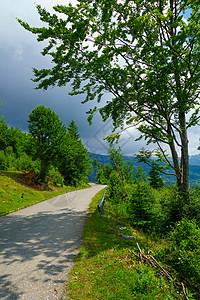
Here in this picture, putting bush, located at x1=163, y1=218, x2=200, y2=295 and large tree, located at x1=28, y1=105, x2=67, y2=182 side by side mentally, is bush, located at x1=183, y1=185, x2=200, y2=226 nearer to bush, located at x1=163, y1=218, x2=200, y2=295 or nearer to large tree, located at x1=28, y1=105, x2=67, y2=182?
bush, located at x1=163, y1=218, x2=200, y2=295

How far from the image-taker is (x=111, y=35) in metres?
7.14

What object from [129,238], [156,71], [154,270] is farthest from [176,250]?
[156,71]

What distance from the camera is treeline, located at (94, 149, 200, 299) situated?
144 inches

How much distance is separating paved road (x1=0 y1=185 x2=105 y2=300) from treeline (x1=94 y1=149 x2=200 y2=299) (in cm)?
288

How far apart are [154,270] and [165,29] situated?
35.7 ft

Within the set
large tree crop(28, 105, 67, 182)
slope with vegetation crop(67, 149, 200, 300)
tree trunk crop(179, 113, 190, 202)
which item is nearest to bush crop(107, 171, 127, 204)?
slope with vegetation crop(67, 149, 200, 300)

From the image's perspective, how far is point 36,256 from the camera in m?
4.30

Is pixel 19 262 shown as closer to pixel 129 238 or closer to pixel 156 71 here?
pixel 129 238

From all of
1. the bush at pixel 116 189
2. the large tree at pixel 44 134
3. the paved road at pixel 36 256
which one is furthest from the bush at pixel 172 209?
the large tree at pixel 44 134

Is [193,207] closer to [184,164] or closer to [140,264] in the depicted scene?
[184,164]

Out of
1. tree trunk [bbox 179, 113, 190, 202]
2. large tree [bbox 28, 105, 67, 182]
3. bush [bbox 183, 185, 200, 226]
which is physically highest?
large tree [bbox 28, 105, 67, 182]

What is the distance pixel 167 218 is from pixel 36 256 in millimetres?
6222

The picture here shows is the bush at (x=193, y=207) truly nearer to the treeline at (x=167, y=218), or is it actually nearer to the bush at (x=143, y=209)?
the treeline at (x=167, y=218)

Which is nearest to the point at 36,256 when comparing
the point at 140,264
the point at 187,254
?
the point at 140,264
